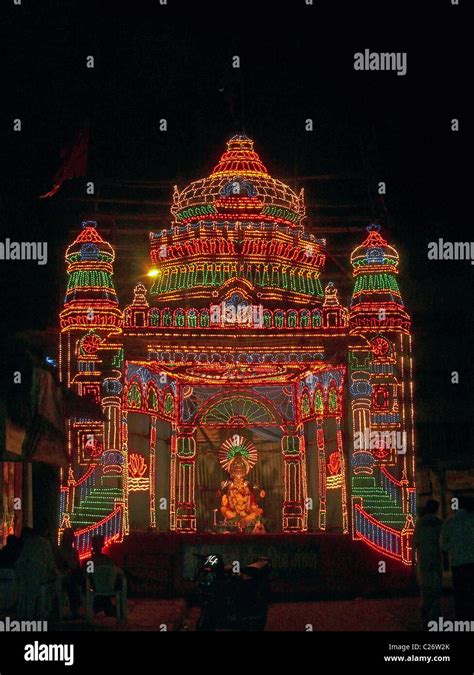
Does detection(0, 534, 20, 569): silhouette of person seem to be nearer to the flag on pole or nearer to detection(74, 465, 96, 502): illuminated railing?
detection(74, 465, 96, 502): illuminated railing

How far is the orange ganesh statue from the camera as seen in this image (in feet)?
78.2

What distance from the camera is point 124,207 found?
85.5ft

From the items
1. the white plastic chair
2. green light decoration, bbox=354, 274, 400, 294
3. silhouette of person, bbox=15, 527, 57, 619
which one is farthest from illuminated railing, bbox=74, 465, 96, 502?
the white plastic chair

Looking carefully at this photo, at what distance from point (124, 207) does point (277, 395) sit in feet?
17.8

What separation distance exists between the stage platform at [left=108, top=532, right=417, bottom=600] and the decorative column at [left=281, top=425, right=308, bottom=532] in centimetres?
254

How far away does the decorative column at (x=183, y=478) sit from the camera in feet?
74.0

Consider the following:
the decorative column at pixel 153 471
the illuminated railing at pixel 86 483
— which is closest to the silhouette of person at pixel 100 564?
the illuminated railing at pixel 86 483

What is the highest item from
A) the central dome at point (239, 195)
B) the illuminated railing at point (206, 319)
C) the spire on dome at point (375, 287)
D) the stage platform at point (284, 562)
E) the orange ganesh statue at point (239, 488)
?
the central dome at point (239, 195)

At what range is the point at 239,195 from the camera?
2225cm

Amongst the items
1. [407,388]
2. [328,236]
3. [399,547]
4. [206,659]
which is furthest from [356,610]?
[328,236]

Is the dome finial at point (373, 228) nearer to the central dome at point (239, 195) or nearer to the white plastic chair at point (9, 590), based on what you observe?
the central dome at point (239, 195)

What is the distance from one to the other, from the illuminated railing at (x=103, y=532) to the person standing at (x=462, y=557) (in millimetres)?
6744

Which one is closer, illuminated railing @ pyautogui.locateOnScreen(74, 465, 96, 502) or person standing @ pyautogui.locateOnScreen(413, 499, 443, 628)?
person standing @ pyautogui.locateOnScreen(413, 499, 443, 628)

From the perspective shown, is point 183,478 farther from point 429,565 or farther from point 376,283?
point 429,565
